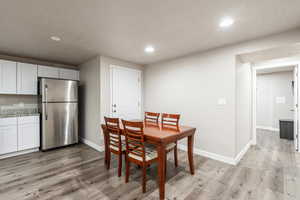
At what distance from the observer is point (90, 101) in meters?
3.72

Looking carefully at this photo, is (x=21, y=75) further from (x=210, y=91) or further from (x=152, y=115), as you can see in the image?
(x=210, y=91)

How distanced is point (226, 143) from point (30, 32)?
13.2 ft

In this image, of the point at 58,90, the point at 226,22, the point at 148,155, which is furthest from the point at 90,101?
the point at 226,22

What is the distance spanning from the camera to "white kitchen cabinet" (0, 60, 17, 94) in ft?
10.1

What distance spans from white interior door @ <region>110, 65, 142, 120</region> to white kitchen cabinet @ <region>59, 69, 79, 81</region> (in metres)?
1.35

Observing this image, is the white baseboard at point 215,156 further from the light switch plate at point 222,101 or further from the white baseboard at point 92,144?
the white baseboard at point 92,144

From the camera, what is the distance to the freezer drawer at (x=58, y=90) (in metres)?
3.31

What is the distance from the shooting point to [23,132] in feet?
10.4

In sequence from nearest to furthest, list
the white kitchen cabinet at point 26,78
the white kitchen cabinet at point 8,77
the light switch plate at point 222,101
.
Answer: the light switch plate at point 222,101 → the white kitchen cabinet at point 8,77 → the white kitchen cabinet at point 26,78

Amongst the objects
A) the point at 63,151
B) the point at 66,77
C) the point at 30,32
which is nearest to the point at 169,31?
the point at 30,32

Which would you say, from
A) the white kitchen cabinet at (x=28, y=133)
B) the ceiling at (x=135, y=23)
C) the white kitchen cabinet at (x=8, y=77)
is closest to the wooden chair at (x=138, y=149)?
the ceiling at (x=135, y=23)

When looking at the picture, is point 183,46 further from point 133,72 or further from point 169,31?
point 133,72

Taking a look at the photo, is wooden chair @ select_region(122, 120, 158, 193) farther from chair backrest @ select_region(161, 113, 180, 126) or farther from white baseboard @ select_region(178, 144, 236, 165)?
white baseboard @ select_region(178, 144, 236, 165)

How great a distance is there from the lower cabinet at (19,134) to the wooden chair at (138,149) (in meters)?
2.74
